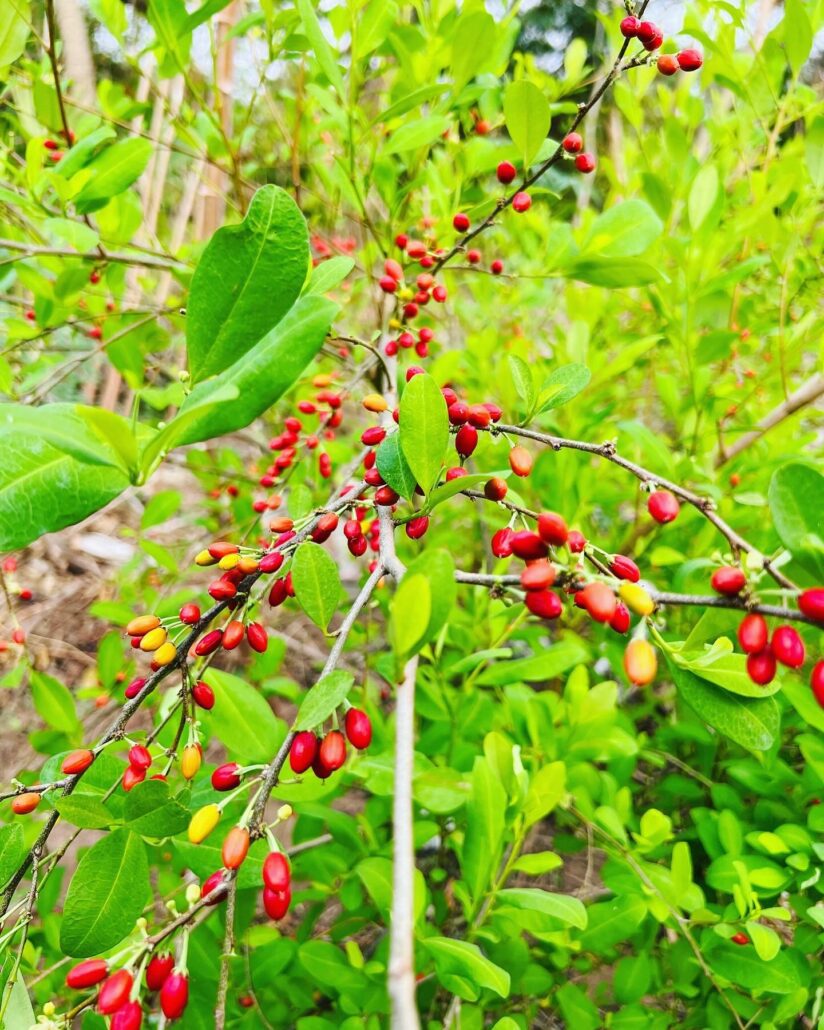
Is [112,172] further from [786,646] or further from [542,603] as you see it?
[786,646]

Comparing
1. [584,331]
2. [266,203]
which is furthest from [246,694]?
[584,331]

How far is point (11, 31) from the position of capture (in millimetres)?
832

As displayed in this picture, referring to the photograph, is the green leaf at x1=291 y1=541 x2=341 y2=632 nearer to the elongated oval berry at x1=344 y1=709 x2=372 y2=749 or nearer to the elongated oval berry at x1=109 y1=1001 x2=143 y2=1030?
the elongated oval berry at x1=344 y1=709 x2=372 y2=749

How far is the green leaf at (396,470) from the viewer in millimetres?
527

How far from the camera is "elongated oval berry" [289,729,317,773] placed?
0.45 m

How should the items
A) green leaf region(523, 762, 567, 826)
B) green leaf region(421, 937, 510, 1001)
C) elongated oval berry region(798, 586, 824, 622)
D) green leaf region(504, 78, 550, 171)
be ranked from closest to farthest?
1. elongated oval berry region(798, 586, 824, 622)
2. green leaf region(421, 937, 510, 1001)
3. green leaf region(504, 78, 550, 171)
4. green leaf region(523, 762, 567, 826)

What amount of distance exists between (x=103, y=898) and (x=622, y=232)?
1.00 m

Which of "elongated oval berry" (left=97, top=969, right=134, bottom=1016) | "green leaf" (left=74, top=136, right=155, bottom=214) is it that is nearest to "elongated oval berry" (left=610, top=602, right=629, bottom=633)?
"elongated oval berry" (left=97, top=969, right=134, bottom=1016)

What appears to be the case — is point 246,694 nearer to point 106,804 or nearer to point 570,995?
point 106,804

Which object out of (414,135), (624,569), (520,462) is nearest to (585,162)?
(414,135)

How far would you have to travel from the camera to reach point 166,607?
47.4 inches

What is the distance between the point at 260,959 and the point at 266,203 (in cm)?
100

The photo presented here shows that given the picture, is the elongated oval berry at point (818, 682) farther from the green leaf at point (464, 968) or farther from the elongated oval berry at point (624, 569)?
the green leaf at point (464, 968)

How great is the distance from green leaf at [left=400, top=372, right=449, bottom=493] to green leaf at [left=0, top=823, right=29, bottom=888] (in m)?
0.44
